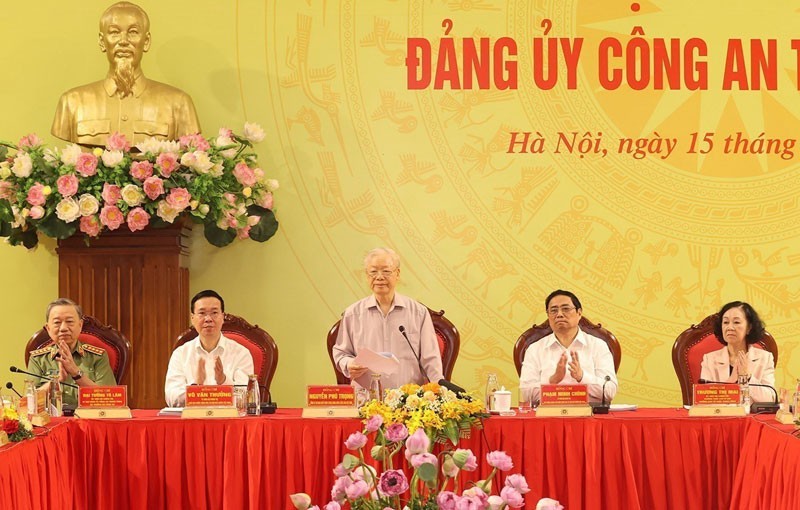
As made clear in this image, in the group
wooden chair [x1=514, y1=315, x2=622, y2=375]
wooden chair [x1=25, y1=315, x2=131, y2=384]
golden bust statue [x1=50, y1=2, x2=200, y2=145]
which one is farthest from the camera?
golden bust statue [x1=50, y1=2, x2=200, y2=145]

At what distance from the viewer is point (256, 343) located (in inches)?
172

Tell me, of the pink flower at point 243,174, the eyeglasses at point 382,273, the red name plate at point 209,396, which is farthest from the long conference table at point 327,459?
the pink flower at point 243,174

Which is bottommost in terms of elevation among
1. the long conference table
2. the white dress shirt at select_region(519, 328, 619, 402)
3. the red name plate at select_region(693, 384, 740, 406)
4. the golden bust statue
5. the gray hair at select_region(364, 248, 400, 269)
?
the long conference table

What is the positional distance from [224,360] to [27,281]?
4.94ft

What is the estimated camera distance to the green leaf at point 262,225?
16.5 ft

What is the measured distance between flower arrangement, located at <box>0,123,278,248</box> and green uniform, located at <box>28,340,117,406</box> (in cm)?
60

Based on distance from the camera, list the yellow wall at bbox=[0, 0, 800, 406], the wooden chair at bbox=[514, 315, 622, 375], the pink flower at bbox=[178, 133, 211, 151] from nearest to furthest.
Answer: the wooden chair at bbox=[514, 315, 622, 375] < the pink flower at bbox=[178, 133, 211, 151] < the yellow wall at bbox=[0, 0, 800, 406]

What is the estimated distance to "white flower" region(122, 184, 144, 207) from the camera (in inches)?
179

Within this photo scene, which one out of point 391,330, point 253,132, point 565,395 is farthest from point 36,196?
point 565,395

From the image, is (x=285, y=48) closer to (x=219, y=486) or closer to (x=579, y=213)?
(x=579, y=213)

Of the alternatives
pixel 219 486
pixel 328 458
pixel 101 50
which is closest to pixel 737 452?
pixel 328 458

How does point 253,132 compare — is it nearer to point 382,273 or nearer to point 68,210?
point 68,210

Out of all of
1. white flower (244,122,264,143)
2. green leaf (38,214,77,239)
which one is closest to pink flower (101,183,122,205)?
green leaf (38,214,77,239)

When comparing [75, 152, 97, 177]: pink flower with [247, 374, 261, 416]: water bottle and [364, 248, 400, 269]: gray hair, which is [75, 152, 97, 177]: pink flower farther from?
[247, 374, 261, 416]: water bottle
